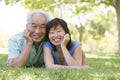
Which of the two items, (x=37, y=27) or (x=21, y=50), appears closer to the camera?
(x=37, y=27)

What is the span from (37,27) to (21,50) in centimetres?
57

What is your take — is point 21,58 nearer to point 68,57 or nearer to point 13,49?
point 13,49

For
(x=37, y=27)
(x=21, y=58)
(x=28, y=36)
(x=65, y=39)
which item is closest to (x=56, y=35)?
(x=65, y=39)

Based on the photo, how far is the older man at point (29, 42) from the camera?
6.37 metres

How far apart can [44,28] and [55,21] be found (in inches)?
9.2

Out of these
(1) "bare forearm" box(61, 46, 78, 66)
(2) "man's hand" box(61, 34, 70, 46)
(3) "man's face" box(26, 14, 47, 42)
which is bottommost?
(1) "bare forearm" box(61, 46, 78, 66)

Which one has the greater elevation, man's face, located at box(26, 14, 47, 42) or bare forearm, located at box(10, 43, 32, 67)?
man's face, located at box(26, 14, 47, 42)

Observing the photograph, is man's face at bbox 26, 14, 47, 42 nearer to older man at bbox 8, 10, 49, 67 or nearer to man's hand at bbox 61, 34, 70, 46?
older man at bbox 8, 10, 49, 67

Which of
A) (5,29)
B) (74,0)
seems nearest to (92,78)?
(74,0)

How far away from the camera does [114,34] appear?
63781mm

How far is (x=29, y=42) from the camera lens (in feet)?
21.1

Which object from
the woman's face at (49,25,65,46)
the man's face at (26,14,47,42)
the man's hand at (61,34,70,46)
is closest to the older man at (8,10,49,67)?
the man's face at (26,14,47,42)

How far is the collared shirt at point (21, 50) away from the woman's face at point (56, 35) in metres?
0.32

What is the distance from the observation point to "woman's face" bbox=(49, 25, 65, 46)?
251 inches
